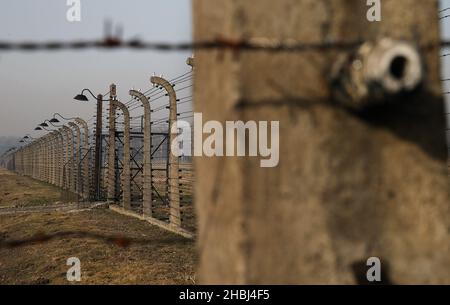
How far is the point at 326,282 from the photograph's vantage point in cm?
117

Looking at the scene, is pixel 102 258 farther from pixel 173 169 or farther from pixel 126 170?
pixel 126 170

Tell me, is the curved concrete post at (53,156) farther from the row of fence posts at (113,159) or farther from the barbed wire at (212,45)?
the barbed wire at (212,45)

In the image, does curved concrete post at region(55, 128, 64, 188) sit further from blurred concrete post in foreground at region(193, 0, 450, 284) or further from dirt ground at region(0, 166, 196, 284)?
blurred concrete post in foreground at region(193, 0, 450, 284)

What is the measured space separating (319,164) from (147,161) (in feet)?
35.5

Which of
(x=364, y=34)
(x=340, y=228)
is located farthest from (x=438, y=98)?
(x=340, y=228)

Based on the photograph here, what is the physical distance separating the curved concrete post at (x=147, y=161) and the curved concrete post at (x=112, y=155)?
3901 millimetres

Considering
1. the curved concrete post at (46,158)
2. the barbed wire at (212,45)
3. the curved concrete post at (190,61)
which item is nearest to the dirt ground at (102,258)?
the barbed wire at (212,45)

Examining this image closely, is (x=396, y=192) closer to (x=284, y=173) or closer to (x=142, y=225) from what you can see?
(x=284, y=173)

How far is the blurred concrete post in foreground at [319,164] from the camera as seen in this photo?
113 cm

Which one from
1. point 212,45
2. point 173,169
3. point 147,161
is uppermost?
point 212,45

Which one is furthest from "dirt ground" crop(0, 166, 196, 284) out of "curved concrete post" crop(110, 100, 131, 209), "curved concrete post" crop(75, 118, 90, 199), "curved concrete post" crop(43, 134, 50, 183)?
"curved concrete post" crop(43, 134, 50, 183)

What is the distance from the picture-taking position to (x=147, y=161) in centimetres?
1167

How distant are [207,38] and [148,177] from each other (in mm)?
10661

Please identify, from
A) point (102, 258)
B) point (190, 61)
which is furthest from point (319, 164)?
point (190, 61)
